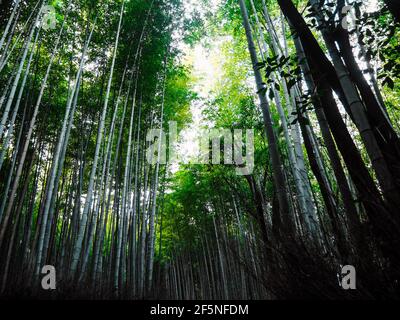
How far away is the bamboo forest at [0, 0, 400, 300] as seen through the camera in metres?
1.39

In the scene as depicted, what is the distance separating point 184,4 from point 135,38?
194 centimetres

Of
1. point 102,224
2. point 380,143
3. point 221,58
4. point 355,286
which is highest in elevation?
point 221,58

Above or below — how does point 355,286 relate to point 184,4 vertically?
below

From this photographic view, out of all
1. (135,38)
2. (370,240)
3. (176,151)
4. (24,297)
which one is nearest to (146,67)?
(135,38)

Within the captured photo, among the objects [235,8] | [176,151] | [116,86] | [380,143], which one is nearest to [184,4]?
[235,8]

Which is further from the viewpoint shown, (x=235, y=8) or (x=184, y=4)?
(x=184, y=4)

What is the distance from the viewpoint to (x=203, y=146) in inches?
285

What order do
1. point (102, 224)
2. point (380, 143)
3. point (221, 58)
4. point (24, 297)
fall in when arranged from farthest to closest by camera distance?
point (221, 58) → point (102, 224) → point (24, 297) → point (380, 143)

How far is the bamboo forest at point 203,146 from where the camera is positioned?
1.39 metres

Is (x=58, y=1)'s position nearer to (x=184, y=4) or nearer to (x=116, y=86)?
(x=116, y=86)
